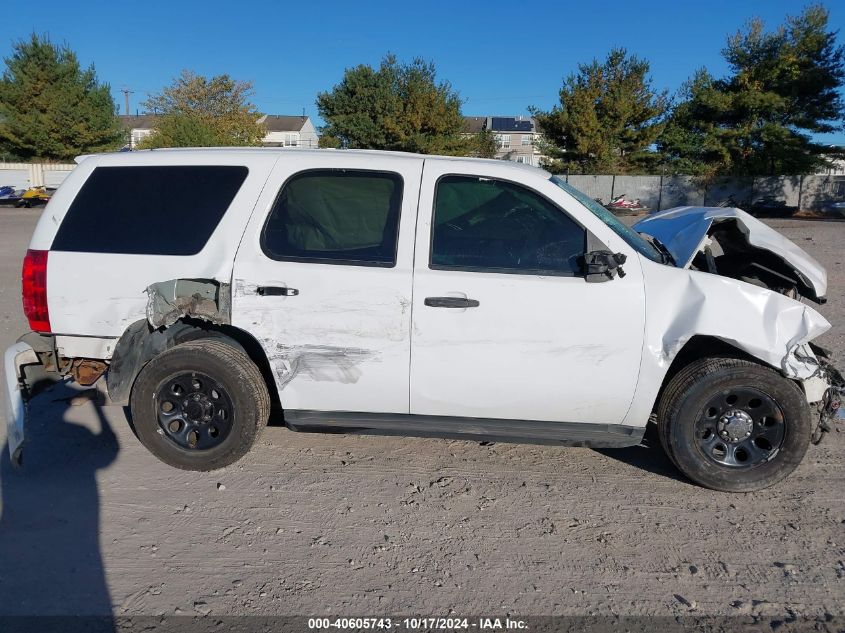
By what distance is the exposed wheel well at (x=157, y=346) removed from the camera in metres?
4.19

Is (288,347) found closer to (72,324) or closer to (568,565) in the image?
(72,324)

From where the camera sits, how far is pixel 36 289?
426 centimetres

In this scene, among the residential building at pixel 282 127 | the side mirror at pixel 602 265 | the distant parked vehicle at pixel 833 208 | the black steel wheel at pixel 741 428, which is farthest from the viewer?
the residential building at pixel 282 127

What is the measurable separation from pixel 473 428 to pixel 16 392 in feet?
9.33

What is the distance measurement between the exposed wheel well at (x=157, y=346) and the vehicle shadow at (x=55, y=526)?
626 millimetres

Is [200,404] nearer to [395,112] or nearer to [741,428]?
[741,428]

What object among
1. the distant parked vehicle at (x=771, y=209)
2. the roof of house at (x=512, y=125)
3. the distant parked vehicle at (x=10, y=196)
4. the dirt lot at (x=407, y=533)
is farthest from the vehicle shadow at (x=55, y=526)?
the roof of house at (x=512, y=125)

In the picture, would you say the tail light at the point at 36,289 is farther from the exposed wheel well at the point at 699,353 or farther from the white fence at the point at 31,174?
the white fence at the point at 31,174

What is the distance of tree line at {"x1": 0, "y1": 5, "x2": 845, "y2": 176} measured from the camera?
36.9m

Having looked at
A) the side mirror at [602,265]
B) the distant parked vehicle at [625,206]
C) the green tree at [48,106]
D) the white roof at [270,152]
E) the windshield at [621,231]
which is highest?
the green tree at [48,106]

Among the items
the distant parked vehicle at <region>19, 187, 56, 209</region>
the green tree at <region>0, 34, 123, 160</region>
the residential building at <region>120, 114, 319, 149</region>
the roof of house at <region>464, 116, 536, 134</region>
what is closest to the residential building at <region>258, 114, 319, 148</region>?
the residential building at <region>120, 114, 319, 149</region>

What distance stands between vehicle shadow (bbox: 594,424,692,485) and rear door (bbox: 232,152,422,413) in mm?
1638

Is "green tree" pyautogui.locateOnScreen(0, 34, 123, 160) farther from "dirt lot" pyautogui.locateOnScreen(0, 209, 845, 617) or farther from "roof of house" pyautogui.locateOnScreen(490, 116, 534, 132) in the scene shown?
"roof of house" pyautogui.locateOnScreen(490, 116, 534, 132)

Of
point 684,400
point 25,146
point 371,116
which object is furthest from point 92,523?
point 25,146
